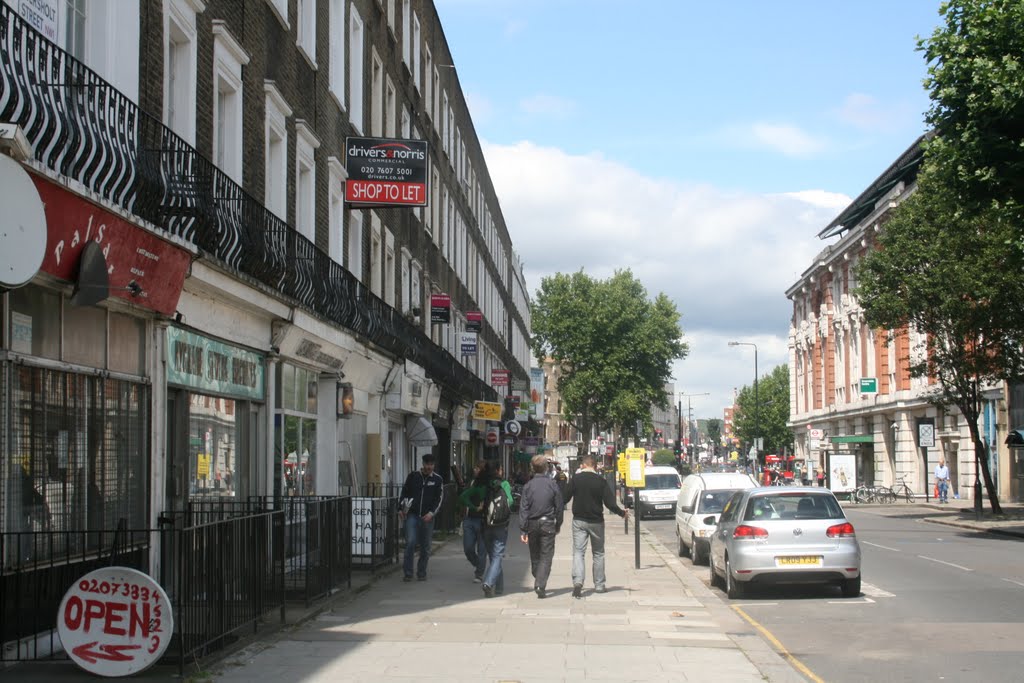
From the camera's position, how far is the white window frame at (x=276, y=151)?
18.1m

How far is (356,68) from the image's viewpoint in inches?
996

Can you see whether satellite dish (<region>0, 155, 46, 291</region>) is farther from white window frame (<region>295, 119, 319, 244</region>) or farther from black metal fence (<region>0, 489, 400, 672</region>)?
white window frame (<region>295, 119, 319, 244</region>)

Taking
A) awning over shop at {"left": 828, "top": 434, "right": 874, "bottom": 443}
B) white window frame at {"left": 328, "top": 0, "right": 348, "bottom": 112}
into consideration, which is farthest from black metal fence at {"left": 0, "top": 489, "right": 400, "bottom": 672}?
awning over shop at {"left": 828, "top": 434, "right": 874, "bottom": 443}

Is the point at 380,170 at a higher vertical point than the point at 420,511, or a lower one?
higher

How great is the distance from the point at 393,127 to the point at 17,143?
22650mm

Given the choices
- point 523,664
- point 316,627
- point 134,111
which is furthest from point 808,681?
point 134,111

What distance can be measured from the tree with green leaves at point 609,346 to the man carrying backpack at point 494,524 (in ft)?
239

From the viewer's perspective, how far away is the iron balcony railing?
28.9 ft

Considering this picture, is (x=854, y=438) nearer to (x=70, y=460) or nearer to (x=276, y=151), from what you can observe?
(x=276, y=151)

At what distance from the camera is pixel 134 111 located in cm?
1155

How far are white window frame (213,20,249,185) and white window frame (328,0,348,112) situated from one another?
234 inches

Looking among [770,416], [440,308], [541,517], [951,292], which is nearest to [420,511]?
[541,517]

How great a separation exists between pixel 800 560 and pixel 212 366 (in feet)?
24.6

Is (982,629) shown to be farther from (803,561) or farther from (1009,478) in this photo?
(1009,478)
